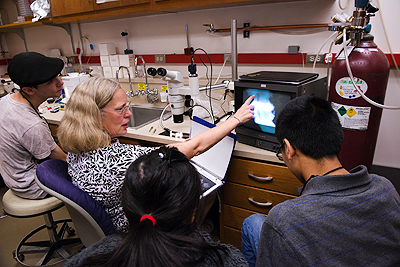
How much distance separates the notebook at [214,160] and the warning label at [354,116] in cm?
52

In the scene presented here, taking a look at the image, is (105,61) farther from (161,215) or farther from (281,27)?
(161,215)

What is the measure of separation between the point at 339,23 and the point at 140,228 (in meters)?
1.20

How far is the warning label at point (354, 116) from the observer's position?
46.9 inches

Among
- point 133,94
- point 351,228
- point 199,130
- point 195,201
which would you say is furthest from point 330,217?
point 133,94

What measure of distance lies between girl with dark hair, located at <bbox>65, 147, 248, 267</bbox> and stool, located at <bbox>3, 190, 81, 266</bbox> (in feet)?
3.12

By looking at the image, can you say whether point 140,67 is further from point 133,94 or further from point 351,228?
point 351,228

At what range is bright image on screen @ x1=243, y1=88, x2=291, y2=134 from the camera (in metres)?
1.27

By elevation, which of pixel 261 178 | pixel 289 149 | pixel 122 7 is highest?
pixel 122 7

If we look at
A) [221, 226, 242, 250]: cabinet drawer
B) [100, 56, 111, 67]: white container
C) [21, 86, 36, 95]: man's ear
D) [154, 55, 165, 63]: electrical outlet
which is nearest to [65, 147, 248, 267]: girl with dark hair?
[221, 226, 242, 250]: cabinet drawer

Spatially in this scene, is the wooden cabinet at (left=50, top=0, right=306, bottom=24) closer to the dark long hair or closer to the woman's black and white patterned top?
the woman's black and white patterned top

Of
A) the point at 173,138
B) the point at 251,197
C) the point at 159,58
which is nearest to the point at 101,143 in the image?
the point at 173,138

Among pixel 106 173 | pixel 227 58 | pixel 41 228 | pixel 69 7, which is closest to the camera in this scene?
pixel 106 173

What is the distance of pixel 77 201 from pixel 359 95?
1.27 metres

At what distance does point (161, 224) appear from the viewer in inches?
24.9
